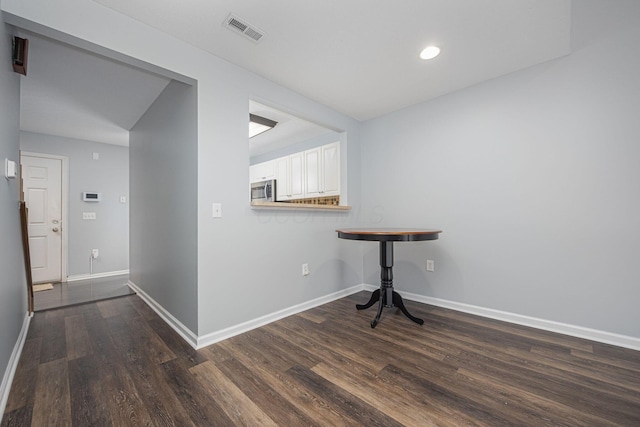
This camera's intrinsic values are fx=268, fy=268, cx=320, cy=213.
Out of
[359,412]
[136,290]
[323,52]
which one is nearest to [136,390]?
[359,412]

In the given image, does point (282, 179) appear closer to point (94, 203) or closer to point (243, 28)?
point (243, 28)

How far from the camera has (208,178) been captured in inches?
82.5

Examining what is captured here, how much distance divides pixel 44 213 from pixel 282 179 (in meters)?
3.62

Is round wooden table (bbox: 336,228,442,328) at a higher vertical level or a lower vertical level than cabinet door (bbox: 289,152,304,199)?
lower

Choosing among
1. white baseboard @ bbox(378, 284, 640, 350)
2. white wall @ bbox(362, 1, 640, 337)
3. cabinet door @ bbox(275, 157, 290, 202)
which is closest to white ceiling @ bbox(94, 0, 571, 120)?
white wall @ bbox(362, 1, 640, 337)

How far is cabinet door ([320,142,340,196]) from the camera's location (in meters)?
3.66

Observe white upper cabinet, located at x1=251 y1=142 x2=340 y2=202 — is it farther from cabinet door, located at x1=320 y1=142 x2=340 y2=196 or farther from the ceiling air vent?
the ceiling air vent

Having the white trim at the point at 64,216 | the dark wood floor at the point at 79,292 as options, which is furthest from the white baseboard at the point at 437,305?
the white trim at the point at 64,216

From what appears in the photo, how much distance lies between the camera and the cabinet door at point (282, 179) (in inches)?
180

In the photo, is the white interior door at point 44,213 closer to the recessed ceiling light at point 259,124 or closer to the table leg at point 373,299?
the recessed ceiling light at point 259,124

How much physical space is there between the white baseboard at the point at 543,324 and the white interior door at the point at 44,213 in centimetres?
Answer: 533

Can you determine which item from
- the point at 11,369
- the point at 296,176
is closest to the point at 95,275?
the point at 11,369

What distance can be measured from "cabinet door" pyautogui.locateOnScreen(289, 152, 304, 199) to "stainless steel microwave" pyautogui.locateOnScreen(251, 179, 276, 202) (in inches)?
15.5

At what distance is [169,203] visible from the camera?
8.25ft
